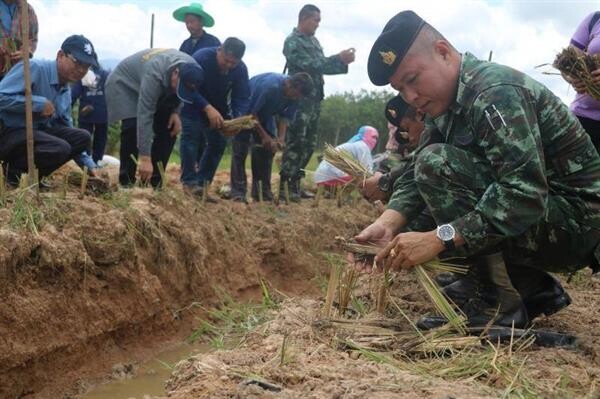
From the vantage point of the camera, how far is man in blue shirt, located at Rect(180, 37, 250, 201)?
5.95m

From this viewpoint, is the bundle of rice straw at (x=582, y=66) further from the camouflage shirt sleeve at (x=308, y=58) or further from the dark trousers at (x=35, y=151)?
the camouflage shirt sleeve at (x=308, y=58)

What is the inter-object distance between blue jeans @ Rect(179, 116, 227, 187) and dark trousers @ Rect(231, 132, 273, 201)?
1.15 feet

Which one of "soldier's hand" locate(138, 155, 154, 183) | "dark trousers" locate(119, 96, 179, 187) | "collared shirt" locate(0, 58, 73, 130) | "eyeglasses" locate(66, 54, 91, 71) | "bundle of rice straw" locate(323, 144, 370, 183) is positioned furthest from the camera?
"dark trousers" locate(119, 96, 179, 187)

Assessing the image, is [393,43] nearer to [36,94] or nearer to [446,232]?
[446,232]

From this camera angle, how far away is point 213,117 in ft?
19.4

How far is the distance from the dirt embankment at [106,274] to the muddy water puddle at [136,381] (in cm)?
11

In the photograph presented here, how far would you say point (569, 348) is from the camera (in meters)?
2.62

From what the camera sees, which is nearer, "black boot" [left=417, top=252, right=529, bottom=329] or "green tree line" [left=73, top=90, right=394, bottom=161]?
"black boot" [left=417, top=252, right=529, bottom=329]

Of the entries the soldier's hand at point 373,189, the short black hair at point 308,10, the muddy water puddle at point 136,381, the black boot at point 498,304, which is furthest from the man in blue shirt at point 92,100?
the black boot at point 498,304

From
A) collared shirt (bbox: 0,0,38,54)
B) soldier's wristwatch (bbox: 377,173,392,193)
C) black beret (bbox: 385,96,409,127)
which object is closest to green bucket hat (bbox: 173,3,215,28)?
collared shirt (bbox: 0,0,38,54)

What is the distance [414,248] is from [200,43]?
4.81 m

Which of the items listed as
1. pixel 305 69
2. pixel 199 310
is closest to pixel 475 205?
pixel 199 310

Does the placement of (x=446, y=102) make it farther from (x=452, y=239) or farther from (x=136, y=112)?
(x=136, y=112)

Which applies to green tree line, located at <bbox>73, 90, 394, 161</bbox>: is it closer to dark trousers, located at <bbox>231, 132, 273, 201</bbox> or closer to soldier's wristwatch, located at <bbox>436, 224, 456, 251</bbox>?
dark trousers, located at <bbox>231, 132, 273, 201</bbox>
